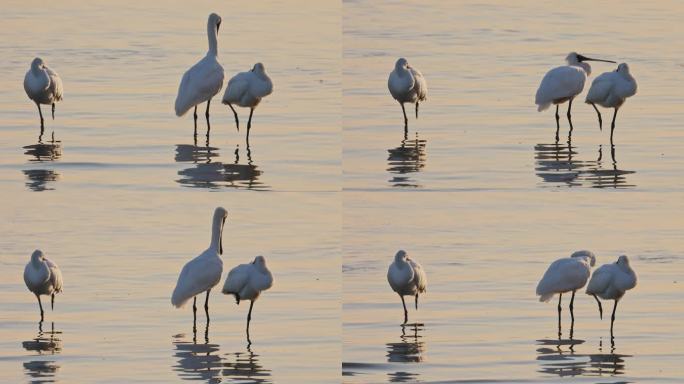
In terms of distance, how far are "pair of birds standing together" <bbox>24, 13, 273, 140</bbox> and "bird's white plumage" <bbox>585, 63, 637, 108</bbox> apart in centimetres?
326

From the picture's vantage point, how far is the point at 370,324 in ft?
41.9

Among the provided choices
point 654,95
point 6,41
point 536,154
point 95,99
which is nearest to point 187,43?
point 6,41

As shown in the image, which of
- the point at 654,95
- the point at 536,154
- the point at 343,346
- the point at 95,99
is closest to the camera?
the point at 343,346

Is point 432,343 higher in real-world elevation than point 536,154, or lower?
lower

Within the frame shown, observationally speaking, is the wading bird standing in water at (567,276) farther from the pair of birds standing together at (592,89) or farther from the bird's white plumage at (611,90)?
the bird's white plumage at (611,90)

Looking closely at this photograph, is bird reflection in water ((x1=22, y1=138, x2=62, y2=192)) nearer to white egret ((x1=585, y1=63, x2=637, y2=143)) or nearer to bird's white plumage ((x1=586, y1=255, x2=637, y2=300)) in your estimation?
bird's white plumage ((x1=586, y1=255, x2=637, y2=300))

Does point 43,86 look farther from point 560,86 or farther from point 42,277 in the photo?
point 560,86

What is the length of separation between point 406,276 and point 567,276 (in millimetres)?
1339

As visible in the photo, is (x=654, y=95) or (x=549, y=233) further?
(x=654, y=95)

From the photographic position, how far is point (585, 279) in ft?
46.3

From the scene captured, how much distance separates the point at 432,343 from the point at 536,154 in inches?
130

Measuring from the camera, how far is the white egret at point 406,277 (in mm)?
13305

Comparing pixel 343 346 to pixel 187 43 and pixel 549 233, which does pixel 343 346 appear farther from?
pixel 187 43

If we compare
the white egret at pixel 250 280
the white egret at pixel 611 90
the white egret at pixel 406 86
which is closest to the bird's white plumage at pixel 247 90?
the white egret at pixel 406 86
